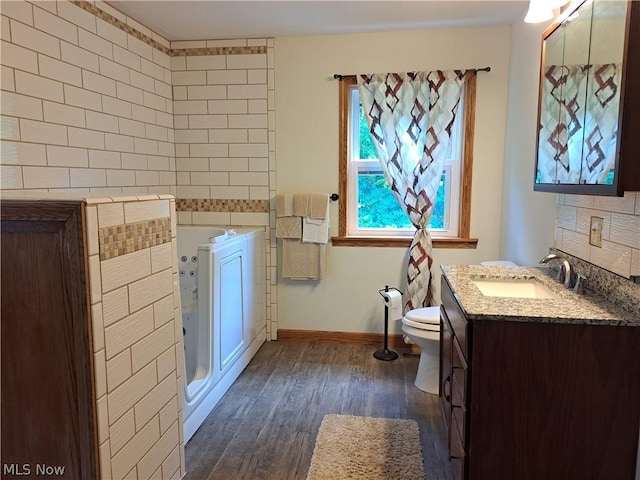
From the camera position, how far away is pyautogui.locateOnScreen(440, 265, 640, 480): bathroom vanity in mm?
1287

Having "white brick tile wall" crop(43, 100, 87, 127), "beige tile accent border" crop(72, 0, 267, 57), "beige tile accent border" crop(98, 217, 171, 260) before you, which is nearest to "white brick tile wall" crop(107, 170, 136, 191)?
"white brick tile wall" crop(43, 100, 87, 127)

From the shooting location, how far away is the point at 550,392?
1.33 meters

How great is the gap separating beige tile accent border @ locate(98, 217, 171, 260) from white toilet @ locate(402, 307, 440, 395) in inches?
62.0

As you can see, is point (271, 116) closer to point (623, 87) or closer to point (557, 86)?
point (557, 86)

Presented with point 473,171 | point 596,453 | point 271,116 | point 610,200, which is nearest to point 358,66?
point 271,116

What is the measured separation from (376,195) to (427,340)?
1220 millimetres

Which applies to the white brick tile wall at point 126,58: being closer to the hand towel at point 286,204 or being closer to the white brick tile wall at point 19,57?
the white brick tile wall at point 19,57

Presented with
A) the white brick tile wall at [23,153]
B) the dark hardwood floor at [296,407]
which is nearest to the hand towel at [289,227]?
the dark hardwood floor at [296,407]

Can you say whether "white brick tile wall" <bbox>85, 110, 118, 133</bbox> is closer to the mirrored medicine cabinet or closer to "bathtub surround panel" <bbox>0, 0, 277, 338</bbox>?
"bathtub surround panel" <bbox>0, 0, 277, 338</bbox>

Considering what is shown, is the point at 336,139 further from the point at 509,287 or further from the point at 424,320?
the point at 509,287

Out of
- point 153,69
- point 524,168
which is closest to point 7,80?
point 153,69

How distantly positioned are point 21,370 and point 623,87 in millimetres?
1849

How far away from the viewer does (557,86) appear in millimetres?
1814

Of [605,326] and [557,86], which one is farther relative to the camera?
[557,86]
